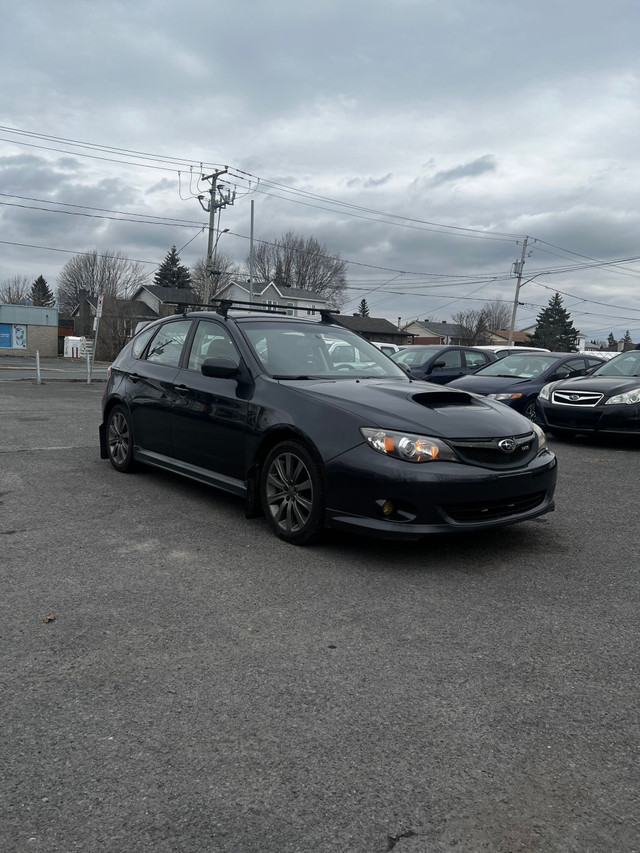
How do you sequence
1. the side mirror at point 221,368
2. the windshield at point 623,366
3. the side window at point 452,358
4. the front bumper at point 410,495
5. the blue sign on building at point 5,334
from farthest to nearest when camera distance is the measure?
the blue sign on building at point 5,334 → the side window at point 452,358 → the windshield at point 623,366 → the side mirror at point 221,368 → the front bumper at point 410,495

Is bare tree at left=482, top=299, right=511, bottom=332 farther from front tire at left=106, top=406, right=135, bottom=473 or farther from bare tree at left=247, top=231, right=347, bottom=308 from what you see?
front tire at left=106, top=406, right=135, bottom=473

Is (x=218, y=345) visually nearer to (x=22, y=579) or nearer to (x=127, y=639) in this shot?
(x=22, y=579)

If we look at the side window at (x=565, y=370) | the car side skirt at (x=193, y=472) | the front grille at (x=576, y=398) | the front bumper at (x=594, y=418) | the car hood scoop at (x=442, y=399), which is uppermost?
the side window at (x=565, y=370)

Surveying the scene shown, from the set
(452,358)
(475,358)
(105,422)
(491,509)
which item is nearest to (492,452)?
(491,509)

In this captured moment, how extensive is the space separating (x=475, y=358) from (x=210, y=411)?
1152 centimetres

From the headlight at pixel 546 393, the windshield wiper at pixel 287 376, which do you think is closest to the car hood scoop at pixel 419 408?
the windshield wiper at pixel 287 376

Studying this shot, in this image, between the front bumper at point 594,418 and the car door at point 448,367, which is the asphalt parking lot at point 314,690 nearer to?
the front bumper at point 594,418

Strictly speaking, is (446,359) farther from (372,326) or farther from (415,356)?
(372,326)

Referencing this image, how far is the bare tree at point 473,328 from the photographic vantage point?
81106mm

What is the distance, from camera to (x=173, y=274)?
90.6m

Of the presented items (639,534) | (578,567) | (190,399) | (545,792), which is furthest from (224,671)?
(639,534)

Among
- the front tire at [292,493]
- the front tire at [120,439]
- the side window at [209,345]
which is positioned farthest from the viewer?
the front tire at [120,439]

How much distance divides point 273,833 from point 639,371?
32.9 ft

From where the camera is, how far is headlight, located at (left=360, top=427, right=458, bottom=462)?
4.18 m
